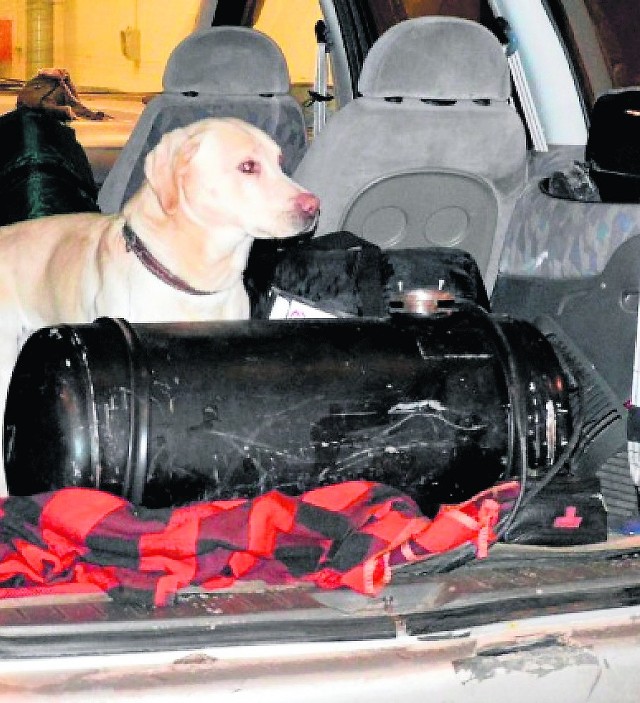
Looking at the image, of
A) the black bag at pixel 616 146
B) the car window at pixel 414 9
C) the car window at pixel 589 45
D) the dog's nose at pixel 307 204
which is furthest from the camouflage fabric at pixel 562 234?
the car window at pixel 414 9

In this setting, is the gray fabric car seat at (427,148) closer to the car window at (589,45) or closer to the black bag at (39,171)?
the car window at (589,45)

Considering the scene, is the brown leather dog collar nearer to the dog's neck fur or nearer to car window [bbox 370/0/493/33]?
the dog's neck fur

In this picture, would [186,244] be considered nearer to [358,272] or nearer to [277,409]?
[358,272]

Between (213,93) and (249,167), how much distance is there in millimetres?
1245

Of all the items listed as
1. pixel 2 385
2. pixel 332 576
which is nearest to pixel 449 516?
pixel 332 576

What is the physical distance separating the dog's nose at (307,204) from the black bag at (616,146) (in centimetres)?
65

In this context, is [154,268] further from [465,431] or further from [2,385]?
[465,431]

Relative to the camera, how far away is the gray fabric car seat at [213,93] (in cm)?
421

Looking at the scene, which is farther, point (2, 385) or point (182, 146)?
point (2, 385)

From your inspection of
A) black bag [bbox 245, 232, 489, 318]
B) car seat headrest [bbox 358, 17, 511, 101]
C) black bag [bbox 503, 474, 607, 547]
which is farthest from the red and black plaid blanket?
car seat headrest [bbox 358, 17, 511, 101]

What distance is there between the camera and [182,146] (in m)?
3.05

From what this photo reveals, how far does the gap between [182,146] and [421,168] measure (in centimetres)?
65

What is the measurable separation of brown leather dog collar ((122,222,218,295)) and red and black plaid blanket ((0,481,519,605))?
108 cm

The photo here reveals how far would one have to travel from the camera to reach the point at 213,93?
4293 millimetres
